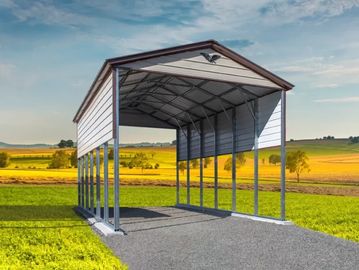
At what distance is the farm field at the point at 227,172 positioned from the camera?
168 ft

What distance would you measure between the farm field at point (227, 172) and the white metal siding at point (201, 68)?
111ft

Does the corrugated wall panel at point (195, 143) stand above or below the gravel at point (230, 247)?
above

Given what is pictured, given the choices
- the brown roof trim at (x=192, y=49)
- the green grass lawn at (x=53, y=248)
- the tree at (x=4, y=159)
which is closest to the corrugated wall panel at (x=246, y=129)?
the brown roof trim at (x=192, y=49)

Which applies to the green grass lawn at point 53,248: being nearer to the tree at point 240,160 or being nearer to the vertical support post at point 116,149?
the vertical support post at point 116,149

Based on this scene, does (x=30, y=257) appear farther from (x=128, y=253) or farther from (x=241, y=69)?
(x=241, y=69)

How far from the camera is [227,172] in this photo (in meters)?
71.9

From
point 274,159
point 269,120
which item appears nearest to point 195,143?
point 269,120

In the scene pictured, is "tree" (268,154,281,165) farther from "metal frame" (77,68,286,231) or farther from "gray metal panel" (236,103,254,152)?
"gray metal panel" (236,103,254,152)

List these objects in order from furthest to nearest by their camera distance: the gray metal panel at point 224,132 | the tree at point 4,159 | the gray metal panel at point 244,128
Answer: the tree at point 4,159, the gray metal panel at point 224,132, the gray metal panel at point 244,128

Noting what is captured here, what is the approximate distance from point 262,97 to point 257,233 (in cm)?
524

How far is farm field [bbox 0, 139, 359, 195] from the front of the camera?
51.2 meters

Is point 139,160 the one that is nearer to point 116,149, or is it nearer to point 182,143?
point 182,143

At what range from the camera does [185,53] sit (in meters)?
13.1

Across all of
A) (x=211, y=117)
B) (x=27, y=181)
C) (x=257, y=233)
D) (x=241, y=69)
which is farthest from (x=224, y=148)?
(x=27, y=181)
